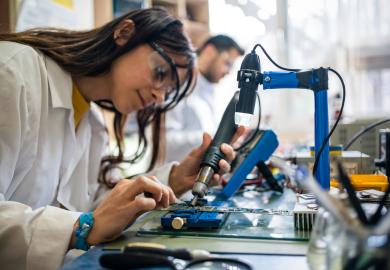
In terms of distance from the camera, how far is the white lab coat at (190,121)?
7.24ft

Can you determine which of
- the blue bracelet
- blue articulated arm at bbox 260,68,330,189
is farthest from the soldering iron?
the blue bracelet

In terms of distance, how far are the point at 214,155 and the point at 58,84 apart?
479mm

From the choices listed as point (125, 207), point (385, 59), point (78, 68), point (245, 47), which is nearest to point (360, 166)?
point (125, 207)

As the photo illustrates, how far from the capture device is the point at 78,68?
1.12 m

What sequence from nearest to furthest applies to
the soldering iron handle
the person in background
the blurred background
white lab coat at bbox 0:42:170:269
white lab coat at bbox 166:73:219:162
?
white lab coat at bbox 0:42:170:269 → the soldering iron handle → white lab coat at bbox 166:73:219:162 → the person in background → the blurred background

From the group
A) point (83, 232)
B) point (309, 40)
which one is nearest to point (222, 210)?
point (83, 232)

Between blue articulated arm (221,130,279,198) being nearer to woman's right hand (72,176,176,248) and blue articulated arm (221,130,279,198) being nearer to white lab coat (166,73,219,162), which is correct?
woman's right hand (72,176,176,248)

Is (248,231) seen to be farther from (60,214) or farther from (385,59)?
(385,59)

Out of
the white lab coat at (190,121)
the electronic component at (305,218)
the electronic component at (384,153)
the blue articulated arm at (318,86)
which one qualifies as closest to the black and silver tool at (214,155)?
the blue articulated arm at (318,86)

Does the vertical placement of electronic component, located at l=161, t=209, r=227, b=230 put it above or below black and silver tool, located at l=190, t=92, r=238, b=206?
below

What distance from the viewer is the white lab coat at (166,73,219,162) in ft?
7.24

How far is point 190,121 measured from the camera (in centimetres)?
248

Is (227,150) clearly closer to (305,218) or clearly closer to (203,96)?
(305,218)

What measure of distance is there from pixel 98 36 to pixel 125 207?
2.09 feet
